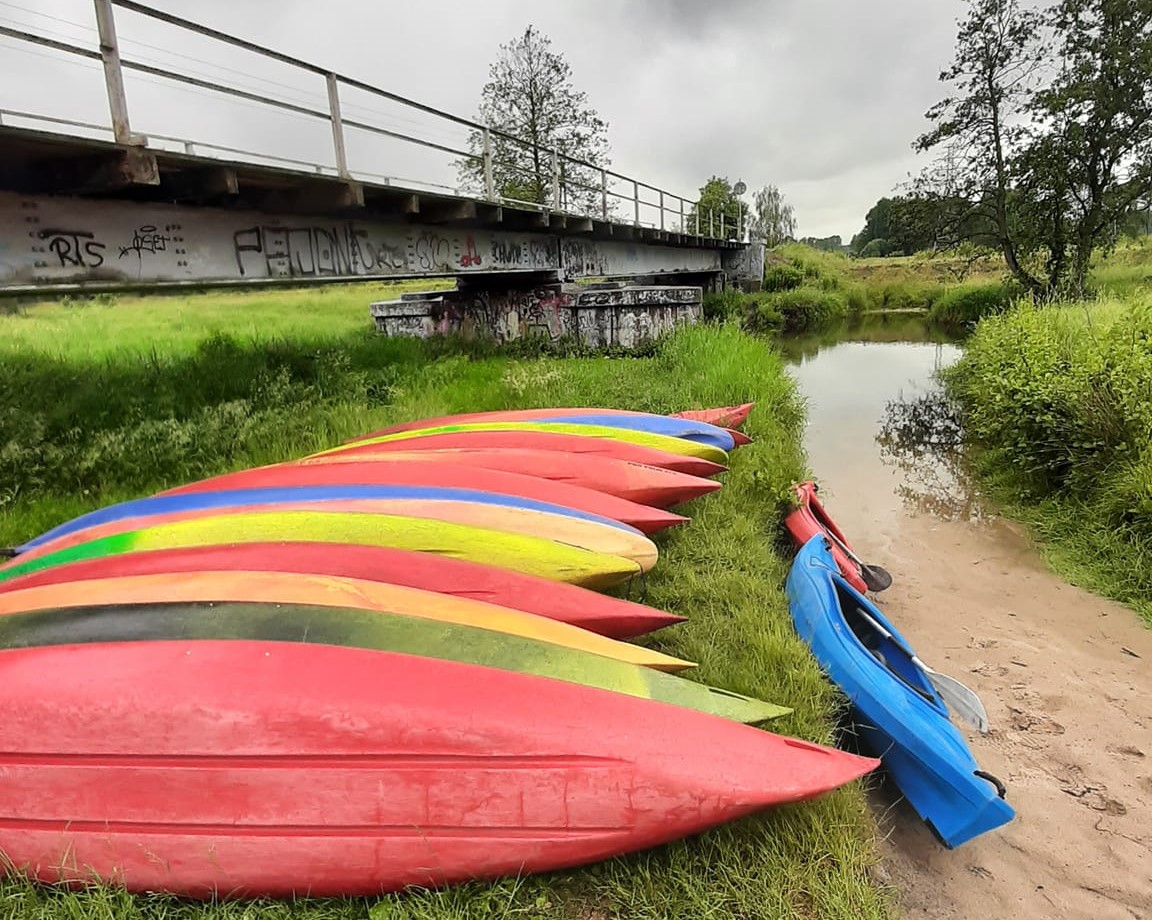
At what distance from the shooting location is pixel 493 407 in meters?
7.67

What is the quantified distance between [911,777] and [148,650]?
305 centimetres

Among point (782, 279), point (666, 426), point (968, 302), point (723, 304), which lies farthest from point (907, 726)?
point (782, 279)

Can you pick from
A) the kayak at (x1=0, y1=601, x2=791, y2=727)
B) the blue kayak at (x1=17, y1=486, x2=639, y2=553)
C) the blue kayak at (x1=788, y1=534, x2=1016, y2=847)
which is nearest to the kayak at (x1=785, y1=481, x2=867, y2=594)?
the blue kayak at (x1=788, y1=534, x2=1016, y2=847)

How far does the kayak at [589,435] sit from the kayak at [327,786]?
10.9ft

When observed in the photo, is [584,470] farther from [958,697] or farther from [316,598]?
[958,697]

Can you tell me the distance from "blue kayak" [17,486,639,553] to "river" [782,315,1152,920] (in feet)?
7.10

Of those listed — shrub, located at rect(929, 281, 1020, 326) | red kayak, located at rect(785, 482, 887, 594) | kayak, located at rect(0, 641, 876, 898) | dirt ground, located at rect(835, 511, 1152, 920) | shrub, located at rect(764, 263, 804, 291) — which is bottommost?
dirt ground, located at rect(835, 511, 1152, 920)

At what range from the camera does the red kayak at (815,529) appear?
180 inches

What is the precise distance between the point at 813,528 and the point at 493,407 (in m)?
4.00

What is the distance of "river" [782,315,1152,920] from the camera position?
106 inches

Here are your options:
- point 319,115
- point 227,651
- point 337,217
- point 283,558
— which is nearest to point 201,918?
point 227,651

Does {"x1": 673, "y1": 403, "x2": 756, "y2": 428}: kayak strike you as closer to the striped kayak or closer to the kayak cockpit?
the kayak cockpit

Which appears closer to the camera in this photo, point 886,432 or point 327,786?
point 327,786

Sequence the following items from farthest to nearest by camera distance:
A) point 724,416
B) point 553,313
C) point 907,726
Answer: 1. point 553,313
2. point 724,416
3. point 907,726
